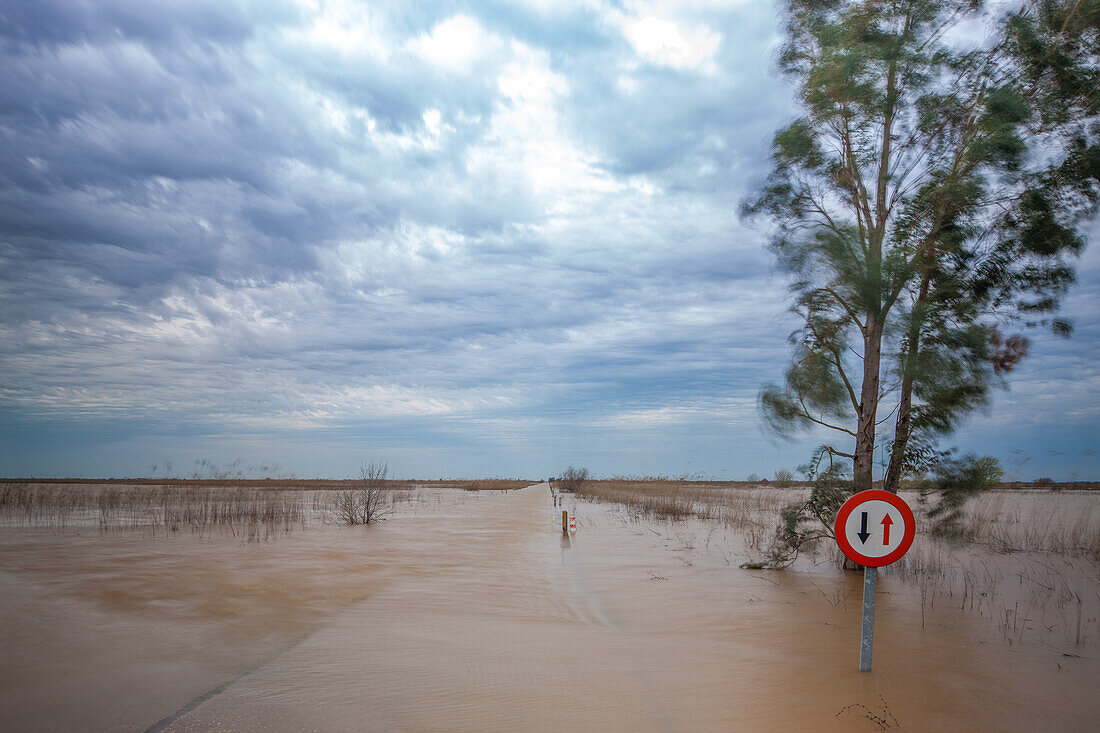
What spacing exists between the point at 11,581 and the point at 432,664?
7.86 m

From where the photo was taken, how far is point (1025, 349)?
11.4 m

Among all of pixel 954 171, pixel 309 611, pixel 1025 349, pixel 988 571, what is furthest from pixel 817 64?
pixel 309 611

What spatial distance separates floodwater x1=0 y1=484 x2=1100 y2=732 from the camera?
4625 mm

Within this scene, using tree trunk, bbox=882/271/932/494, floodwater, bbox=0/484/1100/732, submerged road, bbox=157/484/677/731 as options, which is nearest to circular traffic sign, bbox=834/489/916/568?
floodwater, bbox=0/484/1100/732

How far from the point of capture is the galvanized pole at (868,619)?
5.17 m

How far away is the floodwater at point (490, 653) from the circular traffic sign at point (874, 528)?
1110 millimetres

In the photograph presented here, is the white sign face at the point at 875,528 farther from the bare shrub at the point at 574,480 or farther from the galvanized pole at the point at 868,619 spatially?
the bare shrub at the point at 574,480

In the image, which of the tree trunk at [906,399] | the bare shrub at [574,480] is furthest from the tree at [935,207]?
the bare shrub at [574,480]

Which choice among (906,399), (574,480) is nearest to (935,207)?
(906,399)

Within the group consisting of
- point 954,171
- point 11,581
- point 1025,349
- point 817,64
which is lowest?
point 11,581

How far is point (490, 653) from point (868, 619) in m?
3.43

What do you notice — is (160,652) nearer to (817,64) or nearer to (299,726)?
(299,726)

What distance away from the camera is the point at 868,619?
547cm

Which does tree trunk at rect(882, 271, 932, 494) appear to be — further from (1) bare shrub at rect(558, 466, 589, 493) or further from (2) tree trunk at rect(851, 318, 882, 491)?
(1) bare shrub at rect(558, 466, 589, 493)
